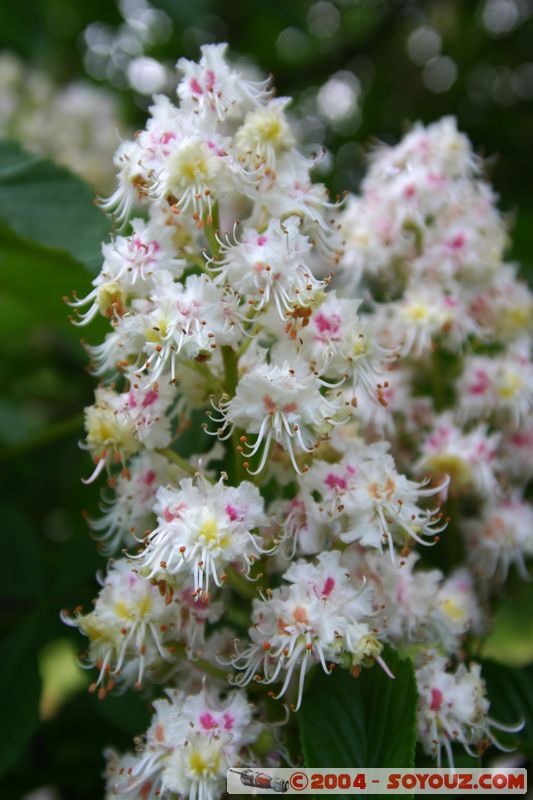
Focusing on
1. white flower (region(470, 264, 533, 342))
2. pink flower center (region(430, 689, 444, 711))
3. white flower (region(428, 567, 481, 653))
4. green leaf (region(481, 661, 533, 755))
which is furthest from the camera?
white flower (region(470, 264, 533, 342))

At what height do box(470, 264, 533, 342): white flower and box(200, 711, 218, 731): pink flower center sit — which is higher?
box(470, 264, 533, 342): white flower

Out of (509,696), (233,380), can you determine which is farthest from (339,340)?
(509,696)

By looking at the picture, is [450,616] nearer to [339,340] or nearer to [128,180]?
[339,340]

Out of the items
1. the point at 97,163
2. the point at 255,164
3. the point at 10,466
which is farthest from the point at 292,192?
the point at 97,163

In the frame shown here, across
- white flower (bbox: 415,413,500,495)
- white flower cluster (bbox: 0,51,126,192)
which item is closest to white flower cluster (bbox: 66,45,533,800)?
white flower (bbox: 415,413,500,495)

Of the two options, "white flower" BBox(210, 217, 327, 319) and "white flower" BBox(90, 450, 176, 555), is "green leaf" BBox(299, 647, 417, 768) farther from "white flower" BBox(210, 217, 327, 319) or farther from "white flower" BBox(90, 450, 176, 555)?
"white flower" BBox(210, 217, 327, 319)

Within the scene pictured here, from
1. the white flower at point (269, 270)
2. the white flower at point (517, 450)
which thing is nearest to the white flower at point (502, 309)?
the white flower at point (517, 450)

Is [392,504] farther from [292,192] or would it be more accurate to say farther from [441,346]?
[441,346]
